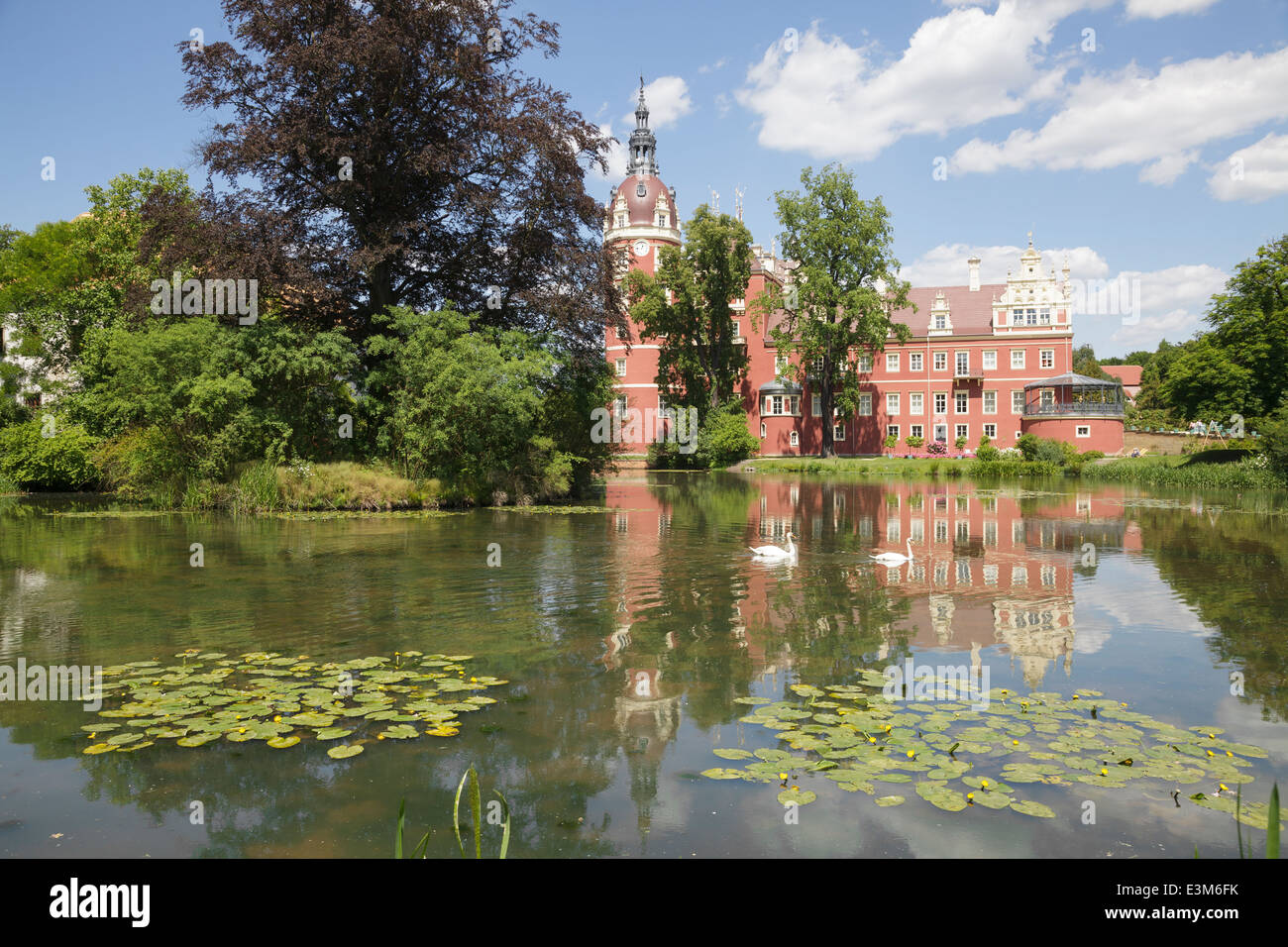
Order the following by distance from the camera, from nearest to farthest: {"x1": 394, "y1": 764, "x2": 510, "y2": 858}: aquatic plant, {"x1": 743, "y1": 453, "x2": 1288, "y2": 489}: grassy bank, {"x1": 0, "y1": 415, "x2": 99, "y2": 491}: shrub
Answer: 1. {"x1": 394, "y1": 764, "x2": 510, "y2": 858}: aquatic plant
2. {"x1": 0, "y1": 415, "x2": 99, "y2": 491}: shrub
3. {"x1": 743, "y1": 453, "x2": 1288, "y2": 489}: grassy bank

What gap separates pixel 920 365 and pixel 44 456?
56801mm

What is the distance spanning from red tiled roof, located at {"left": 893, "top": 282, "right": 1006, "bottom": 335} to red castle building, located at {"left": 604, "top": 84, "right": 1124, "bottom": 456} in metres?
0.08

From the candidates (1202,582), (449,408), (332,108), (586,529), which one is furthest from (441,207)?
(1202,582)

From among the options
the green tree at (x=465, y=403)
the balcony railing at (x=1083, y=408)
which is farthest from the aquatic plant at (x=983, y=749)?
the balcony railing at (x=1083, y=408)

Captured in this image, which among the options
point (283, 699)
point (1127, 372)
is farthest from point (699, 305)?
point (1127, 372)

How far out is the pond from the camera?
4.81 meters

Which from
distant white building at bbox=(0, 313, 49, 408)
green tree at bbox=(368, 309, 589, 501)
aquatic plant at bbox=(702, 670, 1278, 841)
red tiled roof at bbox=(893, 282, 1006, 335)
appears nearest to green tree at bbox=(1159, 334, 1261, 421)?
red tiled roof at bbox=(893, 282, 1006, 335)

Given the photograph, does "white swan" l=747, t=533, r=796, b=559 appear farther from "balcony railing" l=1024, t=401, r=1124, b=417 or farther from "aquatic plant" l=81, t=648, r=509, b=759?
"balcony railing" l=1024, t=401, r=1124, b=417

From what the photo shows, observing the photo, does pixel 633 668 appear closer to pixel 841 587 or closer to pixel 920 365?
pixel 841 587

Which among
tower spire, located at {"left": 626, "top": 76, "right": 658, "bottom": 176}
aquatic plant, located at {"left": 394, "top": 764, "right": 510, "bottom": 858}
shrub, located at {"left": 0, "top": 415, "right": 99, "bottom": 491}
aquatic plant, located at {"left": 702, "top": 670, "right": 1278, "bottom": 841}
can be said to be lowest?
aquatic plant, located at {"left": 702, "top": 670, "right": 1278, "bottom": 841}

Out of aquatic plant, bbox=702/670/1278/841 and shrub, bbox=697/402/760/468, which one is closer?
aquatic plant, bbox=702/670/1278/841

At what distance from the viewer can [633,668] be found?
813 cm

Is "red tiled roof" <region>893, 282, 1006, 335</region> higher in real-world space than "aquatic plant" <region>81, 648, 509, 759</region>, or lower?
higher
